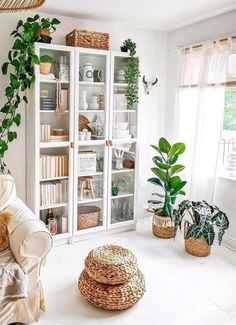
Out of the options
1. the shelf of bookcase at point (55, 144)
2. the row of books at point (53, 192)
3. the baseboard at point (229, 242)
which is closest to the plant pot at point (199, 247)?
the baseboard at point (229, 242)

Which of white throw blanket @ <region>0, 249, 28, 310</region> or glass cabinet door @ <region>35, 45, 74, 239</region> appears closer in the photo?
white throw blanket @ <region>0, 249, 28, 310</region>

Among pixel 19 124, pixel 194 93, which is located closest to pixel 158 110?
pixel 194 93

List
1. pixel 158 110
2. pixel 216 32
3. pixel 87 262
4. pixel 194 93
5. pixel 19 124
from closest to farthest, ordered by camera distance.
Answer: pixel 87 262, pixel 19 124, pixel 216 32, pixel 194 93, pixel 158 110

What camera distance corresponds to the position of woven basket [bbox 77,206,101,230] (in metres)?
3.68

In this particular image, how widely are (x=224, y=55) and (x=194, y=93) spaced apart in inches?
21.9

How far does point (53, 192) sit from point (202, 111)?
1835 millimetres

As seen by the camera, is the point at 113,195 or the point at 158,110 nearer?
the point at 113,195

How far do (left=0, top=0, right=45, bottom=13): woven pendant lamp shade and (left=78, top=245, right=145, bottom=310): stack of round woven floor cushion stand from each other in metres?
1.74

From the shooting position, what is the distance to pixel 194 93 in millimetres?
3775

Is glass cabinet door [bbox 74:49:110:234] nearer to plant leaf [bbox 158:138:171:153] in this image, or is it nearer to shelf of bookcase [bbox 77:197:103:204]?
shelf of bookcase [bbox 77:197:103:204]

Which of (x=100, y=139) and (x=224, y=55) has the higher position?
(x=224, y=55)

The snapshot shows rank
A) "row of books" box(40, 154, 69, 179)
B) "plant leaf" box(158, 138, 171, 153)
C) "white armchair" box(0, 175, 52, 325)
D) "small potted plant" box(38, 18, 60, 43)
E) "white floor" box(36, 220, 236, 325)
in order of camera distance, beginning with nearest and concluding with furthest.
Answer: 1. "white armchair" box(0, 175, 52, 325)
2. "white floor" box(36, 220, 236, 325)
3. "small potted plant" box(38, 18, 60, 43)
4. "row of books" box(40, 154, 69, 179)
5. "plant leaf" box(158, 138, 171, 153)

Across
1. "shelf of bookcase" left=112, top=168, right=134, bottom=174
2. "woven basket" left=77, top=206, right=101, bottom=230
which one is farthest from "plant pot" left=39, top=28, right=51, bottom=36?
"woven basket" left=77, top=206, right=101, bottom=230

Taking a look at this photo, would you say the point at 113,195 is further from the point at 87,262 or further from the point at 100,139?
the point at 87,262
